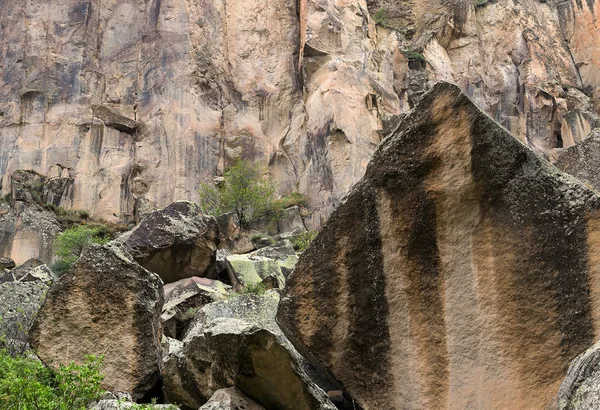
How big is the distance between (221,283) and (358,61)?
21.2 metres

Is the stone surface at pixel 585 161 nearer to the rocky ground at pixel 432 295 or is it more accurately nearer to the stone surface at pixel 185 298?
the rocky ground at pixel 432 295

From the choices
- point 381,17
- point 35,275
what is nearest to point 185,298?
point 35,275

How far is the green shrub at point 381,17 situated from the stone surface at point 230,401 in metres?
33.9

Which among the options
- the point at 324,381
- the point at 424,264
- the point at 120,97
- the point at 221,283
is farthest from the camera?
the point at 120,97

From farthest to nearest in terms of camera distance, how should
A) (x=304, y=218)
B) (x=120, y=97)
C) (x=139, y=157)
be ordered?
(x=120, y=97) < (x=139, y=157) < (x=304, y=218)

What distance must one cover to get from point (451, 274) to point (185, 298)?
26.3ft

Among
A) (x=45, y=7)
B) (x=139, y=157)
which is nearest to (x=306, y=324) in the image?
(x=139, y=157)

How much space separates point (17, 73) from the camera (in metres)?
37.1

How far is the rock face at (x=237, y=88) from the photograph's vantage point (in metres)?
33.8

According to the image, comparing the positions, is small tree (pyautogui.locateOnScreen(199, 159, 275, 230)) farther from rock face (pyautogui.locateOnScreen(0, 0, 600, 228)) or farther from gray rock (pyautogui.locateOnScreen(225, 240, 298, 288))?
gray rock (pyautogui.locateOnScreen(225, 240, 298, 288))

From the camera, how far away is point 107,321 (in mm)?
9328

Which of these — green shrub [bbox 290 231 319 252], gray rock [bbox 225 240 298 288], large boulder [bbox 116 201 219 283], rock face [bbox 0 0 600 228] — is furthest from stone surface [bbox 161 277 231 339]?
rock face [bbox 0 0 600 228]

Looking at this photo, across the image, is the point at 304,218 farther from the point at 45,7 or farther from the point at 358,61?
the point at 45,7

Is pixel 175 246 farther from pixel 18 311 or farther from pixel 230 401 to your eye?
pixel 230 401
